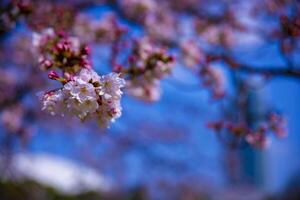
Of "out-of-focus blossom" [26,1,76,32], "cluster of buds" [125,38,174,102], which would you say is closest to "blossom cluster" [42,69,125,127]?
"cluster of buds" [125,38,174,102]

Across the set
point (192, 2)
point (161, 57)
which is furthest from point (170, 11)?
point (161, 57)

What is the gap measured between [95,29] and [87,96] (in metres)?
2.69

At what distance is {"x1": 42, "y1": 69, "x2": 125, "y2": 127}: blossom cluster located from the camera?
6.18 ft

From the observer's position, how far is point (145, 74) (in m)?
2.97

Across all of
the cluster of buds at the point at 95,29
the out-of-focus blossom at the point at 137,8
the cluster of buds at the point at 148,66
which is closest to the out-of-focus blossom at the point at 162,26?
the out-of-focus blossom at the point at 137,8

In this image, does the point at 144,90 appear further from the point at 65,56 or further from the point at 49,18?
the point at 49,18

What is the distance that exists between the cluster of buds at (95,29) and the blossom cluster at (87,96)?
1.92 metres

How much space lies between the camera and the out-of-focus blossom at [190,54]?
4.44 meters

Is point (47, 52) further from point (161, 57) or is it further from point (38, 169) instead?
point (38, 169)

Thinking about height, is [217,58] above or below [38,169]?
below

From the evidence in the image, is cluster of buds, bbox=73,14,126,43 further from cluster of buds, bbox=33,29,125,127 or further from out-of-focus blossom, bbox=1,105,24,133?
cluster of buds, bbox=33,29,125,127

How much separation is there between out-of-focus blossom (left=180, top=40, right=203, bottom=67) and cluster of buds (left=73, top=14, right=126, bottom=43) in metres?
0.75

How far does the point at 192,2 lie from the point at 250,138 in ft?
10.6

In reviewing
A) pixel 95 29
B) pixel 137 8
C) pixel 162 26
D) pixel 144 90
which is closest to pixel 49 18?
pixel 95 29
